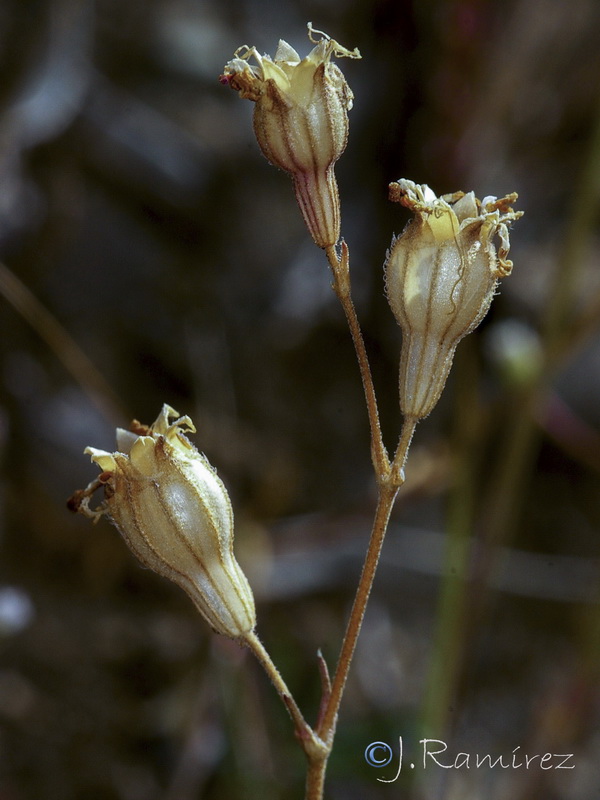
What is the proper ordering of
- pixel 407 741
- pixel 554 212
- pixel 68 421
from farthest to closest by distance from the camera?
pixel 554 212, pixel 68 421, pixel 407 741

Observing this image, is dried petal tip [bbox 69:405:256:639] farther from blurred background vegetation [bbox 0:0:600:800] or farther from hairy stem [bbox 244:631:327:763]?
blurred background vegetation [bbox 0:0:600:800]

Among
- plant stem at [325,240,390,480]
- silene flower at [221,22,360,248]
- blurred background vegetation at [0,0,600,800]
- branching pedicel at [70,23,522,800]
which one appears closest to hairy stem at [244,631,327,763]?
branching pedicel at [70,23,522,800]


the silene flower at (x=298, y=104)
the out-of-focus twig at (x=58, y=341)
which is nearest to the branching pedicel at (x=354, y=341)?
the silene flower at (x=298, y=104)

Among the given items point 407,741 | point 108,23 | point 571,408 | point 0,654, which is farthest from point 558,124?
point 0,654

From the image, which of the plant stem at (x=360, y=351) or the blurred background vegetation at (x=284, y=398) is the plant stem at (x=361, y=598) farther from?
the blurred background vegetation at (x=284, y=398)

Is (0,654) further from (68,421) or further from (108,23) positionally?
(108,23)
